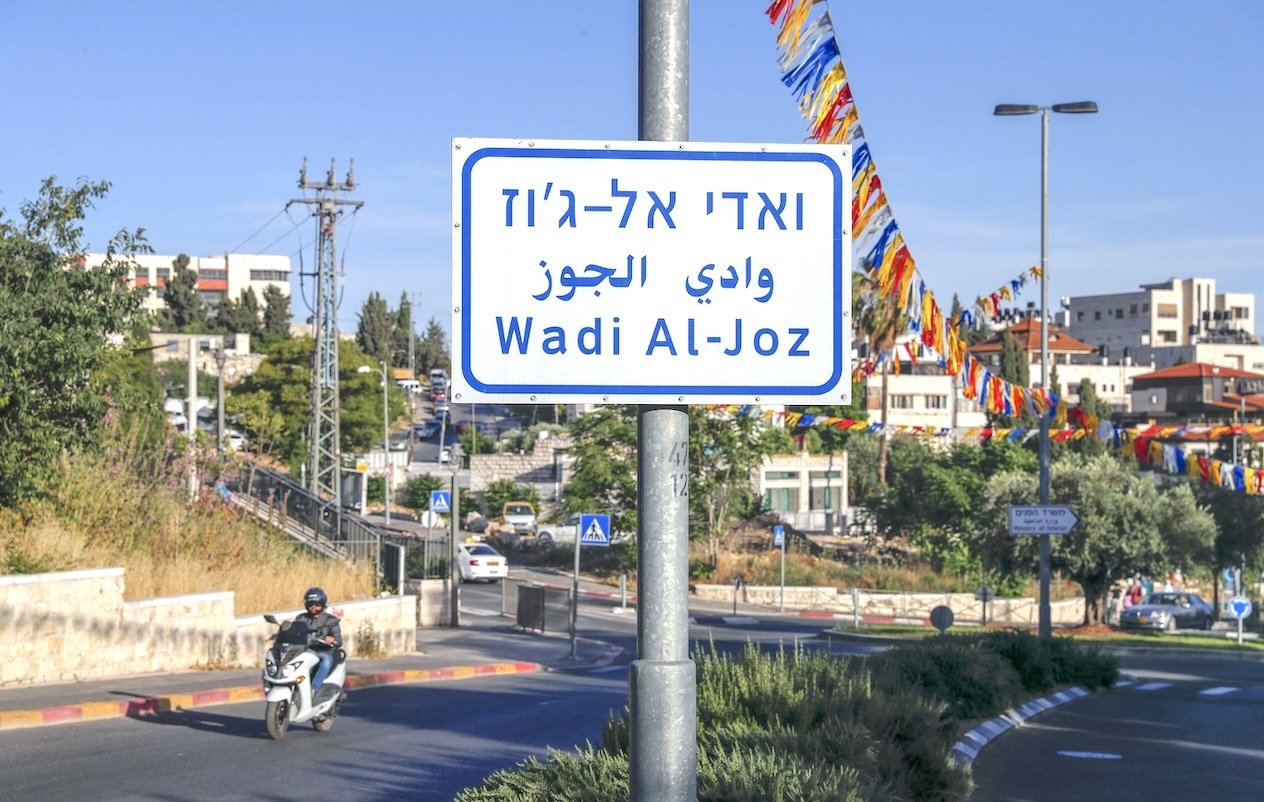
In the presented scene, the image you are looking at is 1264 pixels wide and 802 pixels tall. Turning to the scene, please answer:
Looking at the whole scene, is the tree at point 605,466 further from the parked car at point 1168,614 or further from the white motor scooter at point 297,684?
the white motor scooter at point 297,684

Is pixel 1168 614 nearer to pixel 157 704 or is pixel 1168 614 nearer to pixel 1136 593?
pixel 1136 593

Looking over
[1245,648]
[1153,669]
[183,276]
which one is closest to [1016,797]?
[1153,669]

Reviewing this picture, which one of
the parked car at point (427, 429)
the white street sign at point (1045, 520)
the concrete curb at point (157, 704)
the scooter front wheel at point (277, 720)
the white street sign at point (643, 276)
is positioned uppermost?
the parked car at point (427, 429)

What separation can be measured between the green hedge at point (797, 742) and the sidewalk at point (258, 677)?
803 centimetres

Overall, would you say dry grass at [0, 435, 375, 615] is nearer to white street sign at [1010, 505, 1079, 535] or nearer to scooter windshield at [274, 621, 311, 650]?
scooter windshield at [274, 621, 311, 650]

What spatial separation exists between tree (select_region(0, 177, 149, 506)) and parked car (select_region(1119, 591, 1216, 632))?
109 feet

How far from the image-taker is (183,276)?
12631 centimetres

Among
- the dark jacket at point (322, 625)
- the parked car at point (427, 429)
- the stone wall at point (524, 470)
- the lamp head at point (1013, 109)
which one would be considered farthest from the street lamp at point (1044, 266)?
the parked car at point (427, 429)

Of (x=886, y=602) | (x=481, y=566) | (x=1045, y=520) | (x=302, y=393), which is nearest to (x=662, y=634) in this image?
(x=1045, y=520)

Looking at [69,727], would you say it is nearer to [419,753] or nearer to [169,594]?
[419,753]

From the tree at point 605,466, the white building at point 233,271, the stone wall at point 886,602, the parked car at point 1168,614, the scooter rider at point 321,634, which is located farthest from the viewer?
the white building at point 233,271

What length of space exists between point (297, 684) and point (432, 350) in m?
123

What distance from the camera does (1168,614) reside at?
43.2 metres

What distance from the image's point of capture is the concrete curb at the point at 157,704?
15.1 metres
